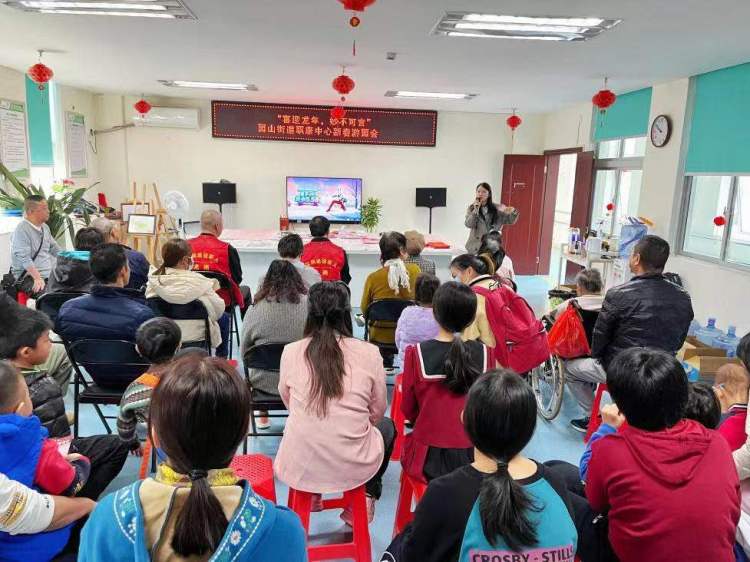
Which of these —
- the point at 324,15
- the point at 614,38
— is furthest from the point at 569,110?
the point at 324,15

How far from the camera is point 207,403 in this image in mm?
818

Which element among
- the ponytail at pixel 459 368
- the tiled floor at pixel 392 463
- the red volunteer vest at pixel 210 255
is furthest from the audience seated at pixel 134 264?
the ponytail at pixel 459 368

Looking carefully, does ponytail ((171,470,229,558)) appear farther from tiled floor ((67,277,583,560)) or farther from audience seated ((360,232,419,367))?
audience seated ((360,232,419,367))

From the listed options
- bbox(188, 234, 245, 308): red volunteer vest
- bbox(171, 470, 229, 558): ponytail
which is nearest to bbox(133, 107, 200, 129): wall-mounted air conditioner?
bbox(188, 234, 245, 308): red volunteer vest

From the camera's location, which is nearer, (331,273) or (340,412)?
(340,412)

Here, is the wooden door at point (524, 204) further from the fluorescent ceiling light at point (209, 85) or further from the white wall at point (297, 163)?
the fluorescent ceiling light at point (209, 85)

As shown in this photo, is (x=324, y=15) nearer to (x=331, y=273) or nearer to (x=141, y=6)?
(x=141, y=6)

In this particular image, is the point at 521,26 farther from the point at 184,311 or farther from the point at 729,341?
the point at 729,341

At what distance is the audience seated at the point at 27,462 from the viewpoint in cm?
128

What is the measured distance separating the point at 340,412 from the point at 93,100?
807cm

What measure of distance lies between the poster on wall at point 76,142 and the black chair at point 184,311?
18.1 feet

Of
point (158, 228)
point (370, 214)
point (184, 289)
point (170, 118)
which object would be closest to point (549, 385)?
point (184, 289)

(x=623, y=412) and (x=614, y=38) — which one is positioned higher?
(x=614, y=38)

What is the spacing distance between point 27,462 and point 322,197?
726 cm
